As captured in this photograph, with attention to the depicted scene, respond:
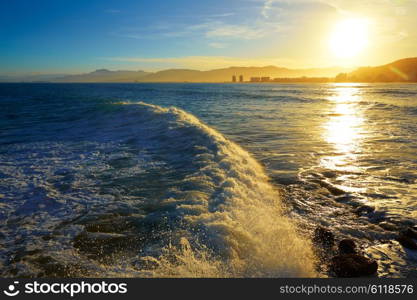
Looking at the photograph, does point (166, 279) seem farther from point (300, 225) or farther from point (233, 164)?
point (233, 164)

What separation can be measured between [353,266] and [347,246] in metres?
0.62

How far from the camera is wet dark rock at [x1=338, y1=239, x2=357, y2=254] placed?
15.8 ft

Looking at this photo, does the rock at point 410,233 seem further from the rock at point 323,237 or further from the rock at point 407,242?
the rock at point 323,237

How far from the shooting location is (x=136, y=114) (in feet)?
77.2

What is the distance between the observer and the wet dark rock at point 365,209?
6.40m

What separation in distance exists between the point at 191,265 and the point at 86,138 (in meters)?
13.9

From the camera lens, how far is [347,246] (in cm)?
487

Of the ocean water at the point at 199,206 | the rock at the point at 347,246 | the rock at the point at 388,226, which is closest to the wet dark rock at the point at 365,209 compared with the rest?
the ocean water at the point at 199,206

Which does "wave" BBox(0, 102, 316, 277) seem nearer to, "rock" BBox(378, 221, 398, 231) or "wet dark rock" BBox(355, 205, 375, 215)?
"wet dark rock" BBox(355, 205, 375, 215)

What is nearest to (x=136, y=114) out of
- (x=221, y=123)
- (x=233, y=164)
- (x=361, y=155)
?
(x=221, y=123)

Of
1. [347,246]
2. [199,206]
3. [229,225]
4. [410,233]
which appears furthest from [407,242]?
[199,206]

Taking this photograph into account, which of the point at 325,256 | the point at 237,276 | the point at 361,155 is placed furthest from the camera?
the point at 361,155

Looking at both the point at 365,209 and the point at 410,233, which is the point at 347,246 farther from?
the point at 365,209

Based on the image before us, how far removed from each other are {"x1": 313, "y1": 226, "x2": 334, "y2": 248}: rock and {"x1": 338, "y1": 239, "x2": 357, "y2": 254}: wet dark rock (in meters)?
0.20
